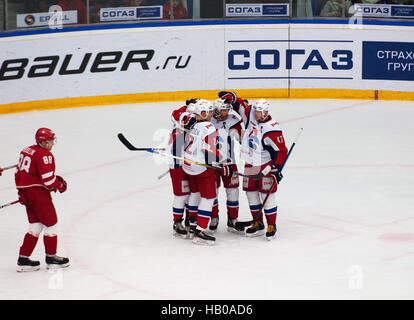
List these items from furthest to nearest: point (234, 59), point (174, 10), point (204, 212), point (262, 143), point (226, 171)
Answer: point (234, 59), point (174, 10), point (262, 143), point (204, 212), point (226, 171)

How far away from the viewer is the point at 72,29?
44.4 ft

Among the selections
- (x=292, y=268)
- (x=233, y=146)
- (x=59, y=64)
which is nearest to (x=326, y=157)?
(x=233, y=146)

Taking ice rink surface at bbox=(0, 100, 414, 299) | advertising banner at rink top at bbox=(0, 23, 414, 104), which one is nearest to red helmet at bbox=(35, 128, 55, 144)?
ice rink surface at bbox=(0, 100, 414, 299)

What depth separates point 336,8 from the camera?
14180 millimetres

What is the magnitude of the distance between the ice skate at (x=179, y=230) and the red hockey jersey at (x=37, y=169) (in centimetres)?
Result: 150

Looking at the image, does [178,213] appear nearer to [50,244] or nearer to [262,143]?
[262,143]

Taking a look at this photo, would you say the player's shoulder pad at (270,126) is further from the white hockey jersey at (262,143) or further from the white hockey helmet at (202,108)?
the white hockey helmet at (202,108)

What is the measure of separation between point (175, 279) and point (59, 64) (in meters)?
7.55

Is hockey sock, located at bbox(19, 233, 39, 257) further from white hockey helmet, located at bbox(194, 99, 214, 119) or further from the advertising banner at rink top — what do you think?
the advertising banner at rink top

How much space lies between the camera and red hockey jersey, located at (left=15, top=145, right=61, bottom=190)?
6.54m

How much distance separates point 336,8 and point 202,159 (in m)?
7.54

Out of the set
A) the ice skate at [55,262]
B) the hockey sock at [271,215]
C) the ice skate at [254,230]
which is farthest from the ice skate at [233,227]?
the ice skate at [55,262]

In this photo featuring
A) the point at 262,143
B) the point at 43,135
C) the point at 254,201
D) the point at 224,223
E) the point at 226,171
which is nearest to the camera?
the point at 43,135

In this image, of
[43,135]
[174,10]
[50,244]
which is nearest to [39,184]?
[43,135]
